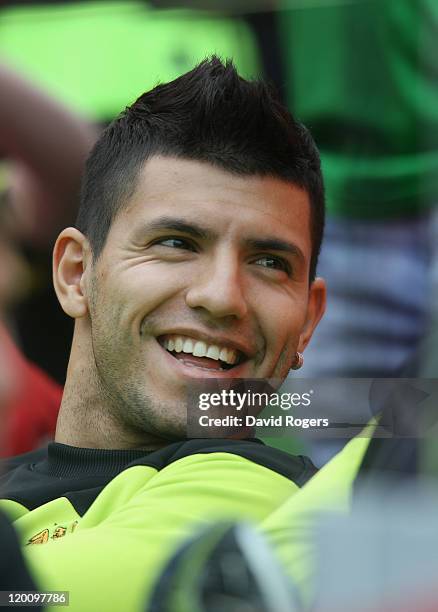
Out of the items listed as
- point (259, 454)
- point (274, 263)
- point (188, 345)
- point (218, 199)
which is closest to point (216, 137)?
point (218, 199)

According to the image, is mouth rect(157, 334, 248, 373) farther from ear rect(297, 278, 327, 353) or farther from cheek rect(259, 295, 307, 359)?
ear rect(297, 278, 327, 353)

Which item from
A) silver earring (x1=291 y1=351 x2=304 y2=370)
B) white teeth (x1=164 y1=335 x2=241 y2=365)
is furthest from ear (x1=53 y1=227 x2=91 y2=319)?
silver earring (x1=291 y1=351 x2=304 y2=370)

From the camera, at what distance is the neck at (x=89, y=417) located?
1.64 metres

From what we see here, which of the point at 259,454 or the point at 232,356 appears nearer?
the point at 259,454

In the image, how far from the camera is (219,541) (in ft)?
3.94

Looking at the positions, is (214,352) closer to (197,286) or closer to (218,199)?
(197,286)

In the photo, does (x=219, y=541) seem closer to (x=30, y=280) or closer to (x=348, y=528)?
(x=348, y=528)

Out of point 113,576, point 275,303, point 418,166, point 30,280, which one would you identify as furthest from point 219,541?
point 30,280

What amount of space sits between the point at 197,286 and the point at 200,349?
0.30 feet

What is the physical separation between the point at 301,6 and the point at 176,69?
1.15 ft

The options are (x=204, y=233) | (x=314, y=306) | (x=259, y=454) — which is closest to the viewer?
(x=259, y=454)

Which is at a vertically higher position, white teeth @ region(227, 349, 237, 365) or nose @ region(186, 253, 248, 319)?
nose @ region(186, 253, 248, 319)

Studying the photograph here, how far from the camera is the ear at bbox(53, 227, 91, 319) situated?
1.74 metres

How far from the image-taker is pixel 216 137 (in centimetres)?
159
